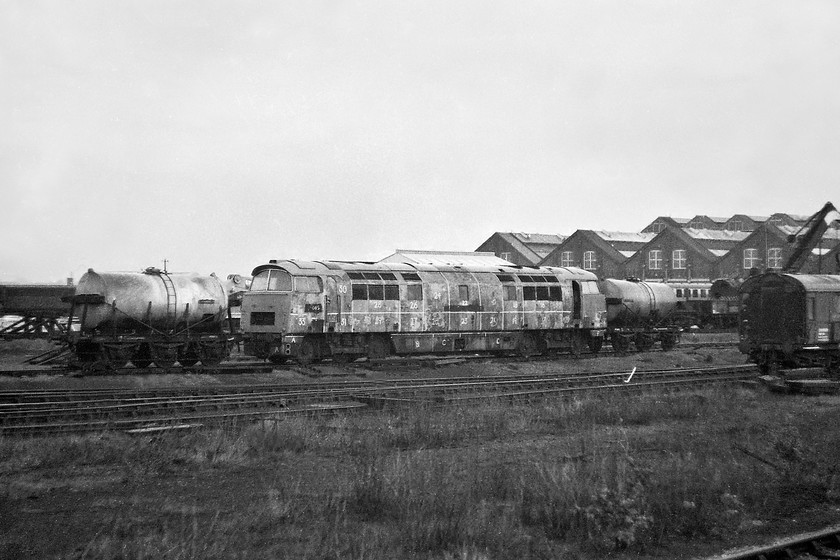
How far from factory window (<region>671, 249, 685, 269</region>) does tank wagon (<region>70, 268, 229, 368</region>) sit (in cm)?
5285

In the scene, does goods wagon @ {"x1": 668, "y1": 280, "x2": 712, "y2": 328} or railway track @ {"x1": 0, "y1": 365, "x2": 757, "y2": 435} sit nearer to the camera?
railway track @ {"x1": 0, "y1": 365, "x2": 757, "y2": 435}

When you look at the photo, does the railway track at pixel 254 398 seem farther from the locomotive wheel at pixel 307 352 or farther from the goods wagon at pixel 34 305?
the goods wagon at pixel 34 305

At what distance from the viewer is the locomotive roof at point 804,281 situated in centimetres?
2280

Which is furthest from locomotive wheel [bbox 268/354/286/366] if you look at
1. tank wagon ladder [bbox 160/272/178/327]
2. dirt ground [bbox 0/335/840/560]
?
dirt ground [bbox 0/335/840/560]

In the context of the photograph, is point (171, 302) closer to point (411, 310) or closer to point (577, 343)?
point (411, 310)

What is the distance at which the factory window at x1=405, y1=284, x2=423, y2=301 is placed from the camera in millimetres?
27391

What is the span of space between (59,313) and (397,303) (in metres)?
17.5

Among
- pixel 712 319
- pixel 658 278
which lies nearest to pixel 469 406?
A: pixel 712 319

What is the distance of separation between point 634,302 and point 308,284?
17121mm

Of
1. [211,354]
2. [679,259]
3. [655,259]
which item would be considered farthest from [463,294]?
[655,259]

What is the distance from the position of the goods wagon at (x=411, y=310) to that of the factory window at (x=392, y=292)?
0.03m

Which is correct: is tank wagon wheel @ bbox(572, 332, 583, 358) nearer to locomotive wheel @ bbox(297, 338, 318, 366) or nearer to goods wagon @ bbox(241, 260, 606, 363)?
goods wagon @ bbox(241, 260, 606, 363)

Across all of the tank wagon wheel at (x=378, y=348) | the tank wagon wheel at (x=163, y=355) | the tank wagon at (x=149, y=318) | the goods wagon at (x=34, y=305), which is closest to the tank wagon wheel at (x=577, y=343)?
the tank wagon wheel at (x=378, y=348)

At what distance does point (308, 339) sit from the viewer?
25953mm
